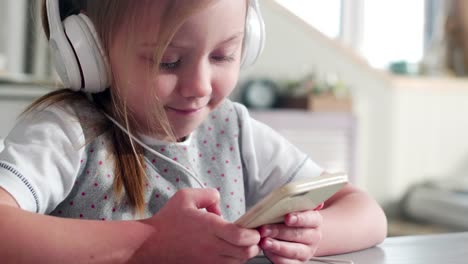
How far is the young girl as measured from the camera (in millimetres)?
644

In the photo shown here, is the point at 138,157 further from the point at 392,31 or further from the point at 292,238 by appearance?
the point at 392,31

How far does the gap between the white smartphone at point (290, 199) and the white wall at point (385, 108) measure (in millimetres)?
2552

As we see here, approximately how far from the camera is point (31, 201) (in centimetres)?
72

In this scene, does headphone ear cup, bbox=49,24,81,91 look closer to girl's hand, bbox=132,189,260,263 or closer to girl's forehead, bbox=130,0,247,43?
girl's forehead, bbox=130,0,247,43

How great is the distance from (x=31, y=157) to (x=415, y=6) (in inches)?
143

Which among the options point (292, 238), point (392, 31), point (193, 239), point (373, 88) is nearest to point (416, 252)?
point (292, 238)

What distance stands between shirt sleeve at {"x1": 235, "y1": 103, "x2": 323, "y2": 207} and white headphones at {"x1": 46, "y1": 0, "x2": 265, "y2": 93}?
0.27 m

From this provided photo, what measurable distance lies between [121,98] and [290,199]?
31cm

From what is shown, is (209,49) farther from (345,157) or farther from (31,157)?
(345,157)

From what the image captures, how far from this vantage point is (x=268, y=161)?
40.1 inches

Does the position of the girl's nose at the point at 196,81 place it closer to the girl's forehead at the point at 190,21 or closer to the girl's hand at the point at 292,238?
the girl's forehead at the point at 190,21

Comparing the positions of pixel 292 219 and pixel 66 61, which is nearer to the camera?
pixel 292 219

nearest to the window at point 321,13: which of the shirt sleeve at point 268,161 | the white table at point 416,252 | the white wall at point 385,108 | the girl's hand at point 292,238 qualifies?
the white wall at point 385,108

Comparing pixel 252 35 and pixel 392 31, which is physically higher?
pixel 252 35
